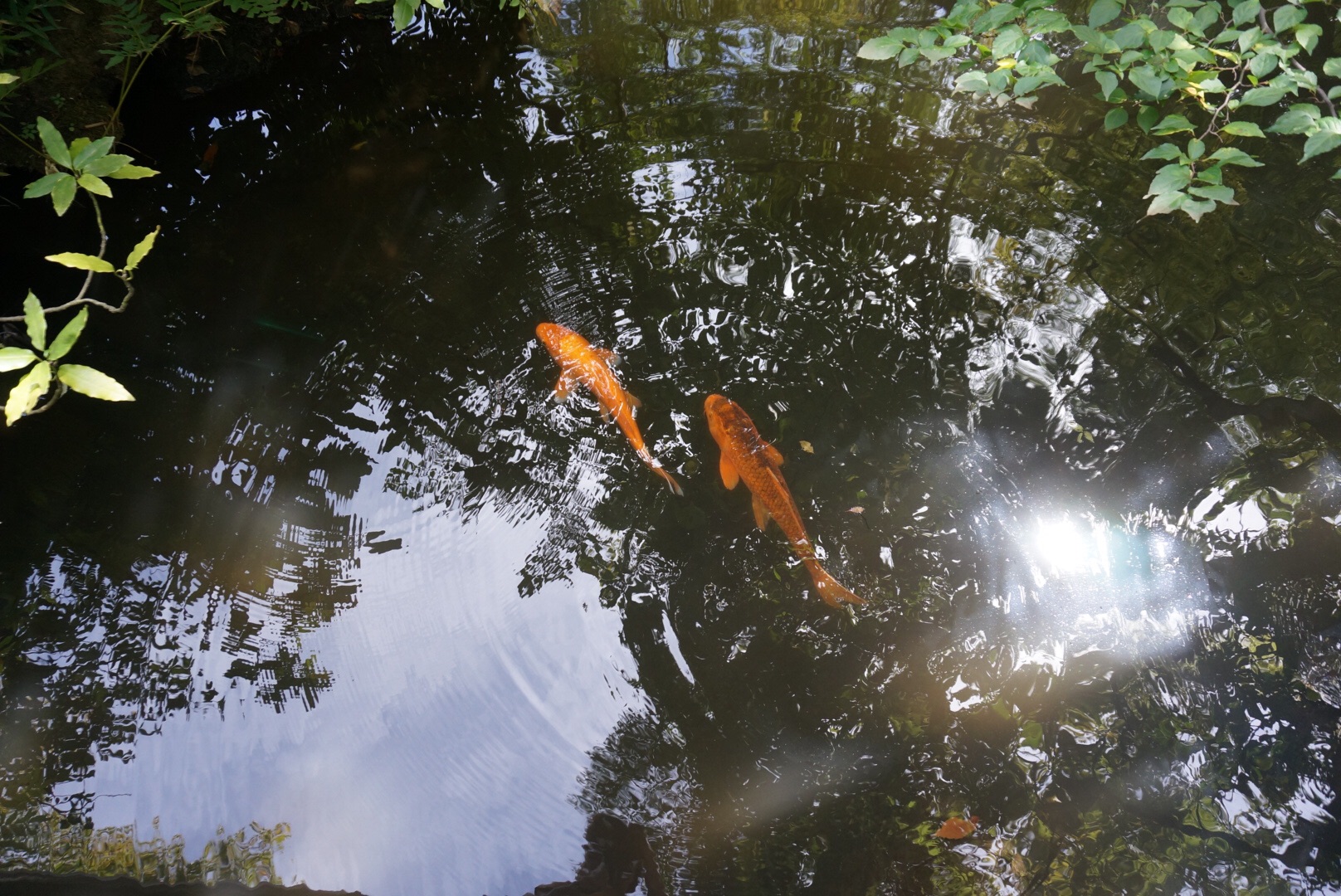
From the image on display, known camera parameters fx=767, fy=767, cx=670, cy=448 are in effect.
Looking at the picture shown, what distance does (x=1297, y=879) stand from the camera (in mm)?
2195

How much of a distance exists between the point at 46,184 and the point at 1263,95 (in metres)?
3.43

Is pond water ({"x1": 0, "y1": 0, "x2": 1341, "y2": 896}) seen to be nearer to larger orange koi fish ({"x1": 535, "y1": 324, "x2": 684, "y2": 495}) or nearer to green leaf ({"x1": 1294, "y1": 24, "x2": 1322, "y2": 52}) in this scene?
larger orange koi fish ({"x1": 535, "y1": 324, "x2": 684, "y2": 495})

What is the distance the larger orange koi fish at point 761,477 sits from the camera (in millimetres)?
2695

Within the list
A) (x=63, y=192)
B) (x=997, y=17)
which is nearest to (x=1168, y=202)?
(x=997, y=17)

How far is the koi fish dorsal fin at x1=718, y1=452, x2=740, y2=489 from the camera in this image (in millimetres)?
2889

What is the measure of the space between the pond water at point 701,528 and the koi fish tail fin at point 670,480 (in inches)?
3.3

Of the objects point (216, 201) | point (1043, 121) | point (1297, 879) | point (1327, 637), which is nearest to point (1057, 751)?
point (1297, 879)

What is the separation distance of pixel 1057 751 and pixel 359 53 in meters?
5.02

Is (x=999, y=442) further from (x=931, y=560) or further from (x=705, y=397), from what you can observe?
(x=705, y=397)

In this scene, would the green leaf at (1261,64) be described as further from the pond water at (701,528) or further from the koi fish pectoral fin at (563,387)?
the koi fish pectoral fin at (563,387)

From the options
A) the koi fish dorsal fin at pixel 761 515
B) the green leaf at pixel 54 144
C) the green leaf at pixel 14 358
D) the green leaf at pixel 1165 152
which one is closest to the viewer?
the green leaf at pixel 14 358

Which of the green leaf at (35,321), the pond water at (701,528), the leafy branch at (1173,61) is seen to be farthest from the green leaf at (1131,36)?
the green leaf at (35,321)

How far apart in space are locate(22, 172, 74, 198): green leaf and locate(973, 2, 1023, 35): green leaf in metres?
2.66

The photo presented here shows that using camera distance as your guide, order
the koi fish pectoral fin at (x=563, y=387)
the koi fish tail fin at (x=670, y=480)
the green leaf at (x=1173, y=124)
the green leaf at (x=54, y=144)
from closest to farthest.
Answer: the green leaf at (x=54, y=144), the green leaf at (x=1173, y=124), the koi fish tail fin at (x=670, y=480), the koi fish pectoral fin at (x=563, y=387)
